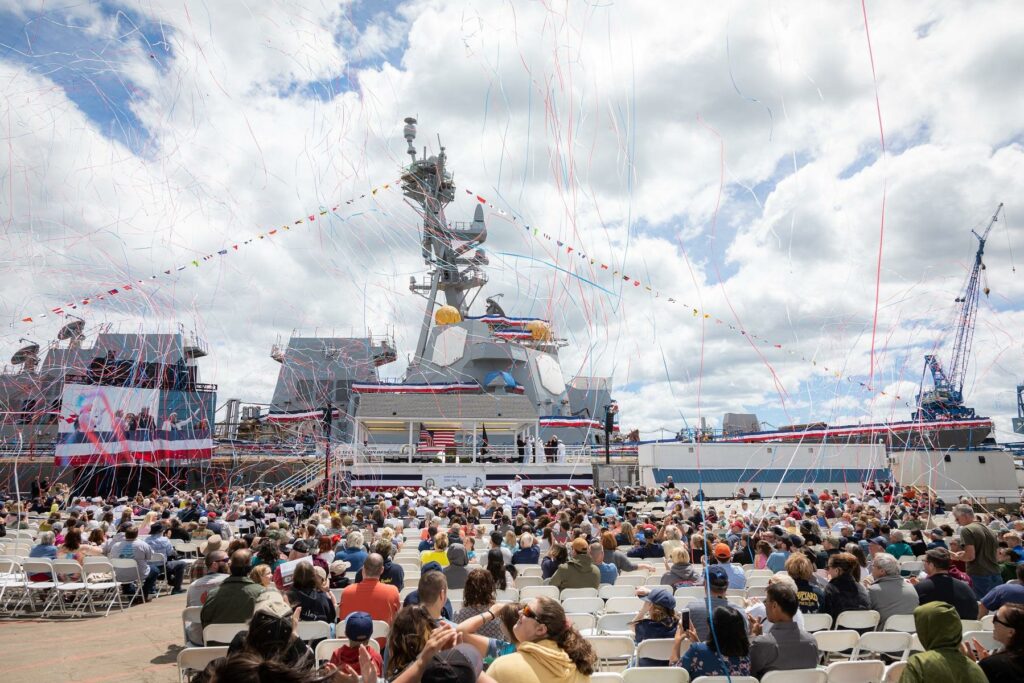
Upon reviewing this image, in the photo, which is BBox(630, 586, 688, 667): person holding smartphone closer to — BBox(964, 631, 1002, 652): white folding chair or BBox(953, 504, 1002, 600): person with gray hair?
BBox(964, 631, 1002, 652): white folding chair

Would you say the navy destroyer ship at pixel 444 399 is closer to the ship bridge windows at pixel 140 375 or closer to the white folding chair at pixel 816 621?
the ship bridge windows at pixel 140 375

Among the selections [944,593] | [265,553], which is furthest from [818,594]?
[265,553]

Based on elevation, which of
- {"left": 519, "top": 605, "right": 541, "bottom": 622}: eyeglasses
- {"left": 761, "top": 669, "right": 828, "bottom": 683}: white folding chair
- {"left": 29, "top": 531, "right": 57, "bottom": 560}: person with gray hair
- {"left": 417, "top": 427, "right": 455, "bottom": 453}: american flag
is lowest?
{"left": 761, "top": 669, "right": 828, "bottom": 683}: white folding chair

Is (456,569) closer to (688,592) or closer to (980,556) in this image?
(688,592)

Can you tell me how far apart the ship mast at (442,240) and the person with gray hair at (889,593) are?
46783 millimetres

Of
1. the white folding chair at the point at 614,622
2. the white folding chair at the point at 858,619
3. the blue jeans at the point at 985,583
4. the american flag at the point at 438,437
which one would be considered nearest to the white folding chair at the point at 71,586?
the white folding chair at the point at 614,622

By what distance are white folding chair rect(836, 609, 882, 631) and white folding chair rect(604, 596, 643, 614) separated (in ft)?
6.34

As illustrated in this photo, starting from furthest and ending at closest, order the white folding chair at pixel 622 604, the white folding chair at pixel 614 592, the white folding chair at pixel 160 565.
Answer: the white folding chair at pixel 160 565, the white folding chair at pixel 614 592, the white folding chair at pixel 622 604

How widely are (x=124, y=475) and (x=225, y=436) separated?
12918mm

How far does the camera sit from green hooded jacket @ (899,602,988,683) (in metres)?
3.46

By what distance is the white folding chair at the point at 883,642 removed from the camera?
17.9 feet

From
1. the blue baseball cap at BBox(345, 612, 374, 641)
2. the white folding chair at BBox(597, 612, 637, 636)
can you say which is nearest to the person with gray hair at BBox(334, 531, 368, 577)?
the white folding chair at BBox(597, 612, 637, 636)

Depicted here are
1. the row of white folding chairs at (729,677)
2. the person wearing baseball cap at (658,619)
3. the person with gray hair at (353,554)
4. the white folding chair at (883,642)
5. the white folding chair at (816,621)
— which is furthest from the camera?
the person with gray hair at (353,554)

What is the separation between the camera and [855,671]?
4.70 meters
